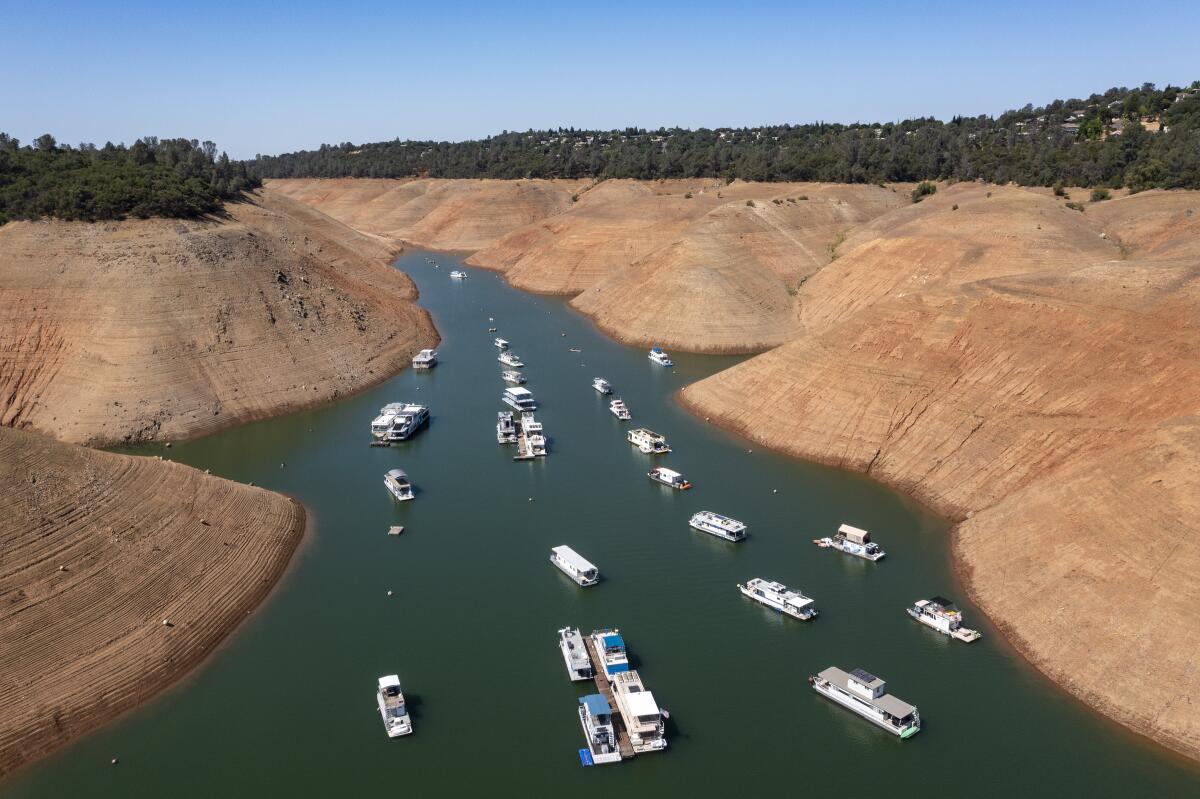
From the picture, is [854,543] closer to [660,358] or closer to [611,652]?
[611,652]

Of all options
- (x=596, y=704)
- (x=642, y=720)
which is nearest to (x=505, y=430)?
(x=596, y=704)

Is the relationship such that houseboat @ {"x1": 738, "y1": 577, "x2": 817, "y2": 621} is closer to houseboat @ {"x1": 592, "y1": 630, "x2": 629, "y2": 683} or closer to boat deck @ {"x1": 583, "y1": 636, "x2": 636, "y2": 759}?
houseboat @ {"x1": 592, "y1": 630, "x2": 629, "y2": 683}

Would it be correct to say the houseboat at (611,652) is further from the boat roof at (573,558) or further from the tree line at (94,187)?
the tree line at (94,187)

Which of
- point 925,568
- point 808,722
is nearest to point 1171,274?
point 925,568

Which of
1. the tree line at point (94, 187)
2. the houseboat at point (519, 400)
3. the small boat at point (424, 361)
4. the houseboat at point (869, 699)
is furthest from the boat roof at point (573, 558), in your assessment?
the tree line at point (94, 187)

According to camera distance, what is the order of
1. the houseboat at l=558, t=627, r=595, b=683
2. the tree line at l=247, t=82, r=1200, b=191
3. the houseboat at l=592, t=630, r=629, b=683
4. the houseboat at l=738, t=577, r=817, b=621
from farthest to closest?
the tree line at l=247, t=82, r=1200, b=191, the houseboat at l=738, t=577, r=817, b=621, the houseboat at l=558, t=627, r=595, b=683, the houseboat at l=592, t=630, r=629, b=683

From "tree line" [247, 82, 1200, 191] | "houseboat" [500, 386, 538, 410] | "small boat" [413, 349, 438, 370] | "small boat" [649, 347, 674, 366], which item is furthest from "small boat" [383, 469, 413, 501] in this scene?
"tree line" [247, 82, 1200, 191]
